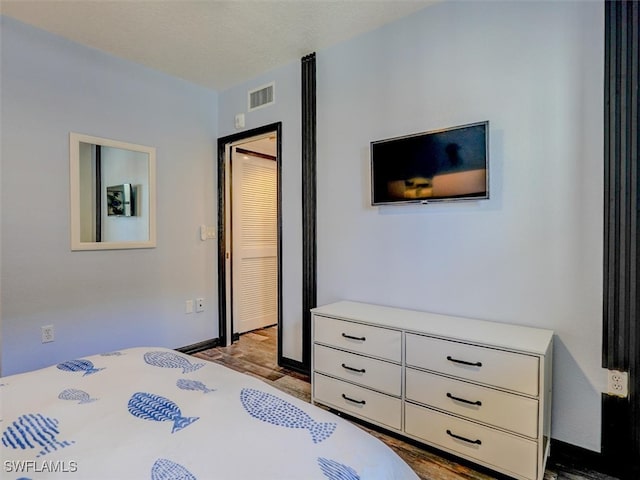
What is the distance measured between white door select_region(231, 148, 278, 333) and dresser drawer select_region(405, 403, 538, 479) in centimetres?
232

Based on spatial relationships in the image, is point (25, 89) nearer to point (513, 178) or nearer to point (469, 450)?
point (513, 178)

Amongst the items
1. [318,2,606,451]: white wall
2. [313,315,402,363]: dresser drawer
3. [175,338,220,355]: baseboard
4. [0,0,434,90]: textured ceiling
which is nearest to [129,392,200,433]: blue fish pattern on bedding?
[313,315,402,363]: dresser drawer

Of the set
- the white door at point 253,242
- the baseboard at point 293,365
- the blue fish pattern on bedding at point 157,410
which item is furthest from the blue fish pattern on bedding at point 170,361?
the white door at point 253,242

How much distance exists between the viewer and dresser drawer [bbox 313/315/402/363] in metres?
1.99

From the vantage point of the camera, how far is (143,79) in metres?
3.05

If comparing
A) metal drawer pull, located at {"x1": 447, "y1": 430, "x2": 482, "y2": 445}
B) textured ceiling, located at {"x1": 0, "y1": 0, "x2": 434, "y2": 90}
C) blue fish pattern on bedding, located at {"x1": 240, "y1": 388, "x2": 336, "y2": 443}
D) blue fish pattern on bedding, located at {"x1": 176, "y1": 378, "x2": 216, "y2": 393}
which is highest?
textured ceiling, located at {"x1": 0, "y1": 0, "x2": 434, "y2": 90}

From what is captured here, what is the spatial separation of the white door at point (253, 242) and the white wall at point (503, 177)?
1.63 meters

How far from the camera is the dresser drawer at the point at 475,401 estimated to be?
1.60 metres

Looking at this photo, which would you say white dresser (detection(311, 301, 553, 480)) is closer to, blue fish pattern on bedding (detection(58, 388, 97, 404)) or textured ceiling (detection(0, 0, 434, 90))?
blue fish pattern on bedding (detection(58, 388, 97, 404))

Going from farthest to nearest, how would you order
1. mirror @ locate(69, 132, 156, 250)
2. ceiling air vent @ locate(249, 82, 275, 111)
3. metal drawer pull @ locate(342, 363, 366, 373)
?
ceiling air vent @ locate(249, 82, 275, 111), mirror @ locate(69, 132, 156, 250), metal drawer pull @ locate(342, 363, 366, 373)

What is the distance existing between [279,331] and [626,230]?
2495 millimetres

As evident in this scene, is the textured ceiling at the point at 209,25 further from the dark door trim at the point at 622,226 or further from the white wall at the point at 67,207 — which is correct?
the dark door trim at the point at 622,226

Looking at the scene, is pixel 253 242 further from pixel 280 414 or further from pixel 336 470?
pixel 336 470

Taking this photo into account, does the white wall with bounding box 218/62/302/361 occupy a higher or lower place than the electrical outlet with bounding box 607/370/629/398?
higher
